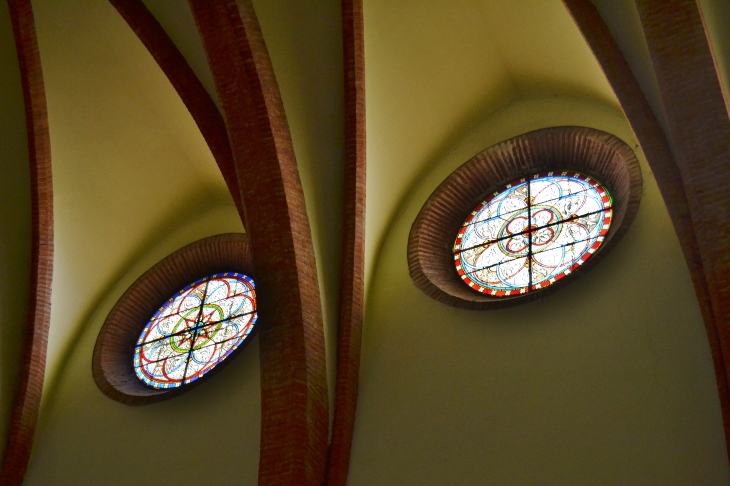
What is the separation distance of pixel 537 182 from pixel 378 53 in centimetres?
186

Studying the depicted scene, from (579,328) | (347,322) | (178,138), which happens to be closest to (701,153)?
(579,328)

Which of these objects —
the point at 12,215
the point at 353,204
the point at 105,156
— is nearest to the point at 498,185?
the point at 353,204

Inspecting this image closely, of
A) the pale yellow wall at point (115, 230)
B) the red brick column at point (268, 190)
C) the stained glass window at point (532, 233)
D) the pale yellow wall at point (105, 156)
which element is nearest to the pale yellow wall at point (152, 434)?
the pale yellow wall at point (115, 230)

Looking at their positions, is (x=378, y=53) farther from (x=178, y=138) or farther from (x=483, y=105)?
(x=178, y=138)

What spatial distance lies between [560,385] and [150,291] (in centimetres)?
480

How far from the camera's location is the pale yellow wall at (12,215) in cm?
917

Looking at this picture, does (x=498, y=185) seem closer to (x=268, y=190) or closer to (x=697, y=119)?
(x=268, y=190)

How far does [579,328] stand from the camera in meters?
7.06

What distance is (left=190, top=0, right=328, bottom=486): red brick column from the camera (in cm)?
764

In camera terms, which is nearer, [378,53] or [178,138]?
[378,53]

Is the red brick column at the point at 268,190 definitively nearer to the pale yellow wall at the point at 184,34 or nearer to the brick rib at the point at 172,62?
the pale yellow wall at the point at 184,34

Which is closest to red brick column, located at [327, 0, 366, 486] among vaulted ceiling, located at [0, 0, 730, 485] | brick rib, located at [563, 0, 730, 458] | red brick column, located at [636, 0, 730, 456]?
vaulted ceiling, located at [0, 0, 730, 485]

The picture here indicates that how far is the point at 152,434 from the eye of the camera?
8367mm

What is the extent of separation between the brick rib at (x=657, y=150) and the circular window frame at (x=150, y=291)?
3939mm
